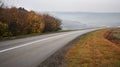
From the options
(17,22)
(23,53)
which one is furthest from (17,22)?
(23,53)

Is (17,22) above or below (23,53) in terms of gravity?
below

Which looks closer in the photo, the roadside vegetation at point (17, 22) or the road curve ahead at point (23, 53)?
the road curve ahead at point (23, 53)

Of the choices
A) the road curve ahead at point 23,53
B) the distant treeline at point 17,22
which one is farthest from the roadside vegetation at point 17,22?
the road curve ahead at point 23,53

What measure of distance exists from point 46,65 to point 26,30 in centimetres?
3044

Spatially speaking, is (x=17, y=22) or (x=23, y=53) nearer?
(x=23, y=53)

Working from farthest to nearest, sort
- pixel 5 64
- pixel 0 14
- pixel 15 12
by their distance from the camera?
pixel 15 12
pixel 0 14
pixel 5 64

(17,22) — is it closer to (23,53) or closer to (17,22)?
(17,22)

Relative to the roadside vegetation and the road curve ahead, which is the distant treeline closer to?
the roadside vegetation

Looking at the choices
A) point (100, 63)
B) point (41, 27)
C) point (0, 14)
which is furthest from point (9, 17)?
point (100, 63)

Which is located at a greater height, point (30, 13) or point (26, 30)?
point (30, 13)

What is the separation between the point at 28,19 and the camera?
4072 cm

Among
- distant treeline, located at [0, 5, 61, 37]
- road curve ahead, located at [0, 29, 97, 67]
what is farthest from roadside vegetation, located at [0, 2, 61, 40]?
road curve ahead, located at [0, 29, 97, 67]

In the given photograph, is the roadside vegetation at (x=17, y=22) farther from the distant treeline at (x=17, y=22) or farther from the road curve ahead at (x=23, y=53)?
the road curve ahead at (x=23, y=53)

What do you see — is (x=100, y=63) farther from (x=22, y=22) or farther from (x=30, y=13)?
(x=30, y=13)
